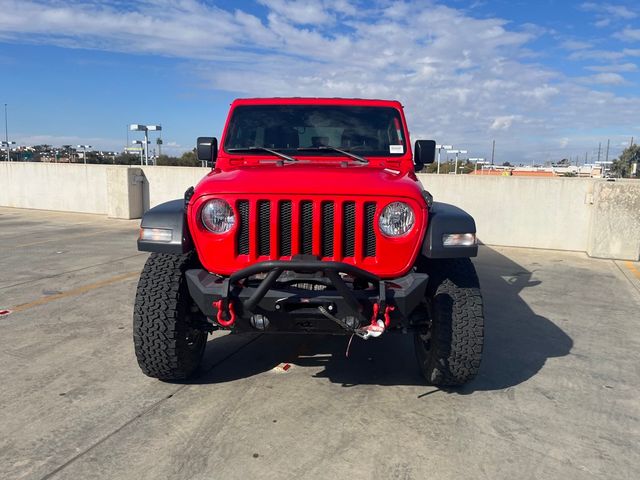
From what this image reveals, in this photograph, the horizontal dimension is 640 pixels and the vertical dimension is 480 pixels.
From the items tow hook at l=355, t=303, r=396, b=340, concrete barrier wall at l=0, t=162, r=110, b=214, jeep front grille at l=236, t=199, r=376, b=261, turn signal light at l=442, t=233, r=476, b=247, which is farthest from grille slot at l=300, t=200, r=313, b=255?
concrete barrier wall at l=0, t=162, r=110, b=214

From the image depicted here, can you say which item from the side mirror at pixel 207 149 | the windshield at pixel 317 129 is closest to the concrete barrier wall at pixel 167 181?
the side mirror at pixel 207 149

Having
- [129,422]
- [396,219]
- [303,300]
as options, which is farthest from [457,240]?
[129,422]

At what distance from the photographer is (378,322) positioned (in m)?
2.91

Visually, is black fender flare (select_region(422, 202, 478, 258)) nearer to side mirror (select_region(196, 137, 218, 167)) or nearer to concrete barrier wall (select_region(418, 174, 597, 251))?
side mirror (select_region(196, 137, 218, 167))

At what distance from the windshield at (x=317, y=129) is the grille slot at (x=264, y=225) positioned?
4.03 ft

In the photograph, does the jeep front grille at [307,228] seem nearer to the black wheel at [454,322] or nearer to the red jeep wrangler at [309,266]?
the red jeep wrangler at [309,266]

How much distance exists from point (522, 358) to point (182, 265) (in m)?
2.76

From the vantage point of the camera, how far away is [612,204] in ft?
30.1

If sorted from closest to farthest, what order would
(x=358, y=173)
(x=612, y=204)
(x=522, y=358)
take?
(x=358, y=173), (x=522, y=358), (x=612, y=204)

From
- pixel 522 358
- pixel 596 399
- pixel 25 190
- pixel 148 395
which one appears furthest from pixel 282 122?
pixel 25 190

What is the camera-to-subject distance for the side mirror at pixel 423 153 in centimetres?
455

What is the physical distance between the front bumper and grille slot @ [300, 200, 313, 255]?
0.57 feet

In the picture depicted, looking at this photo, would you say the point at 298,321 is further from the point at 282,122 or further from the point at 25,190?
the point at 25,190

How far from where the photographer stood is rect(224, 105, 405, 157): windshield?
4.25m
